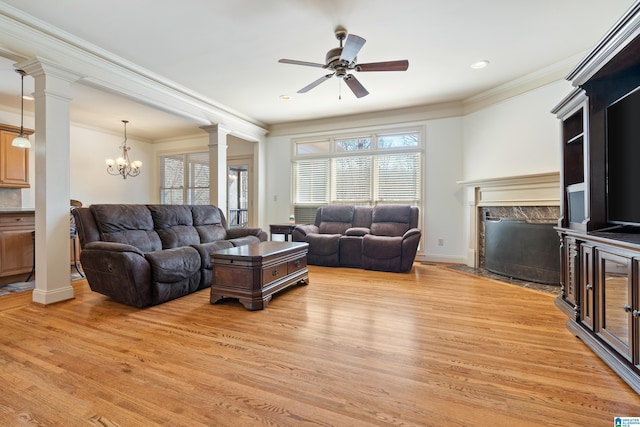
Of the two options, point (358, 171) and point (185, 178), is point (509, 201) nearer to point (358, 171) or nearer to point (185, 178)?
point (358, 171)

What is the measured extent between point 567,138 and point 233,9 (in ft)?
10.5

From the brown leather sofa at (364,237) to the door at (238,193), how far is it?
2.29 metres

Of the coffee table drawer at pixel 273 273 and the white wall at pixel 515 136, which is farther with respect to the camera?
the white wall at pixel 515 136

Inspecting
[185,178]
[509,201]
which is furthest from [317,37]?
[185,178]

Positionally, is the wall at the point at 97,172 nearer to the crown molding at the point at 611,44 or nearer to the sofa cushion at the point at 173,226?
the sofa cushion at the point at 173,226

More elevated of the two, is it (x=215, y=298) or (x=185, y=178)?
(x=185, y=178)

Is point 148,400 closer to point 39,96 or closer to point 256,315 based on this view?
point 256,315

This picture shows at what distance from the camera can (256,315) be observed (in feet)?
8.84

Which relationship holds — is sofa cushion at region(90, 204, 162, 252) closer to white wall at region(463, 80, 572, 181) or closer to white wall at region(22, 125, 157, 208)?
white wall at region(22, 125, 157, 208)

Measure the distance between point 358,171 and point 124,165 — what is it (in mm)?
4815

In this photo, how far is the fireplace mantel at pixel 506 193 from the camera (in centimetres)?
376

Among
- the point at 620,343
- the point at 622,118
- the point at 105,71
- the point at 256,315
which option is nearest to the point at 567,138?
the point at 622,118

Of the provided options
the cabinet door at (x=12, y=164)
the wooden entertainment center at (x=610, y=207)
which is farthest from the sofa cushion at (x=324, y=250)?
the cabinet door at (x=12, y=164)

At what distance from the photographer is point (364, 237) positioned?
4730 mm
